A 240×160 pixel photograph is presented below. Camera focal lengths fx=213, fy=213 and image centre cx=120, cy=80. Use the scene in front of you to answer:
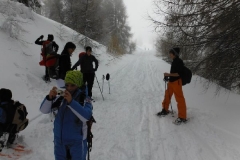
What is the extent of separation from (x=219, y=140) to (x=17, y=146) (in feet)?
14.8

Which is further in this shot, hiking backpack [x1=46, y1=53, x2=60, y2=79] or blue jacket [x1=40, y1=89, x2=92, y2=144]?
hiking backpack [x1=46, y1=53, x2=60, y2=79]

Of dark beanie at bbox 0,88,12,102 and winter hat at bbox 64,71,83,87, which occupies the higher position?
winter hat at bbox 64,71,83,87

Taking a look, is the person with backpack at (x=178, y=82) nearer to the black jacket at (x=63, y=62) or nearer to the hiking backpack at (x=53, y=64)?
the black jacket at (x=63, y=62)

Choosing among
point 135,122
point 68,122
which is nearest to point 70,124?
point 68,122

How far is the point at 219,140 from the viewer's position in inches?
197

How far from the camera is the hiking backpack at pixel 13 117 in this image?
4.21 meters

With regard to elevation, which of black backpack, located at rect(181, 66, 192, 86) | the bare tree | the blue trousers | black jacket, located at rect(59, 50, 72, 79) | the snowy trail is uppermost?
the bare tree

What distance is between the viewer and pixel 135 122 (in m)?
6.35

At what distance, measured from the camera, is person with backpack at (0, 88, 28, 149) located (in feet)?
13.7

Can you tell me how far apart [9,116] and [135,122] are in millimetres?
3442

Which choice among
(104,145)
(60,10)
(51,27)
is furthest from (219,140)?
(60,10)

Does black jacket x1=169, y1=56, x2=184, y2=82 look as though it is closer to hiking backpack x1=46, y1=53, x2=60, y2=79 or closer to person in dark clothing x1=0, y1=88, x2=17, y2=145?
hiking backpack x1=46, y1=53, x2=60, y2=79

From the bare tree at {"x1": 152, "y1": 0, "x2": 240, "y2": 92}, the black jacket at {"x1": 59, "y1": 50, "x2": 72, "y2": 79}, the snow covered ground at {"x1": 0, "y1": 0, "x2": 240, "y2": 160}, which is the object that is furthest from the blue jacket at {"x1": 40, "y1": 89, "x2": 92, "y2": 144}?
the bare tree at {"x1": 152, "y1": 0, "x2": 240, "y2": 92}

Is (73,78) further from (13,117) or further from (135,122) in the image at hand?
(135,122)
